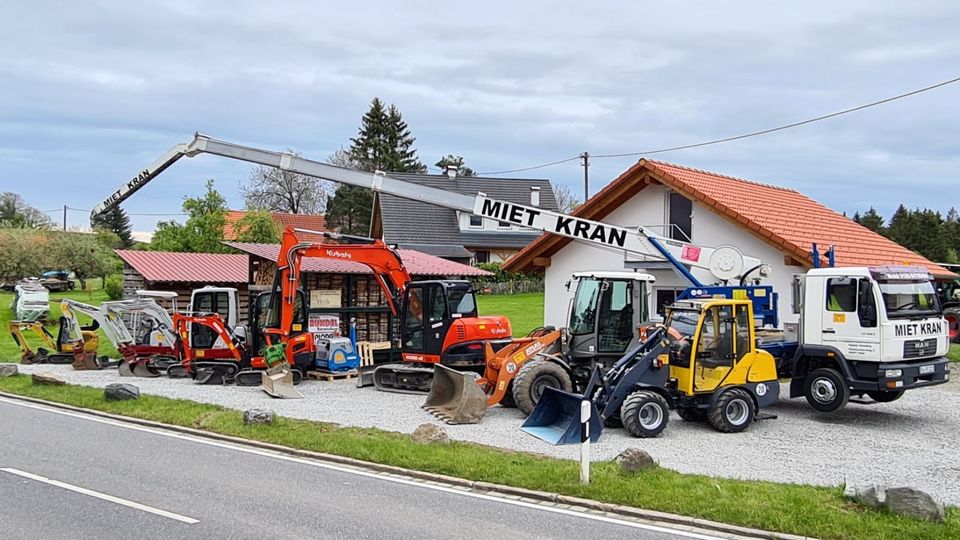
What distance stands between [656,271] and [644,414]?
979 cm

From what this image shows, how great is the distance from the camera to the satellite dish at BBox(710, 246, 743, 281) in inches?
641

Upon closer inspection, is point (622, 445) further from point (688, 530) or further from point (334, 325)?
point (334, 325)

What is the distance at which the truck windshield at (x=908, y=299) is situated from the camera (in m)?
13.8

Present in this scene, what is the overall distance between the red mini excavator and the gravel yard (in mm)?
1102

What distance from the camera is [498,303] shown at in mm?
37469

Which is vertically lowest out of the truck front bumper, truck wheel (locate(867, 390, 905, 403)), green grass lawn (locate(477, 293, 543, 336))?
truck wheel (locate(867, 390, 905, 403))

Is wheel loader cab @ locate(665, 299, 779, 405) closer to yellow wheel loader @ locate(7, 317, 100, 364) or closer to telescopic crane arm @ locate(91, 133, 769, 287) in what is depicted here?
telescopic crane arm @ locate(91, 133, 769, 287)

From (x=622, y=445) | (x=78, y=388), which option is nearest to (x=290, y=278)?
(x=78, y=388)

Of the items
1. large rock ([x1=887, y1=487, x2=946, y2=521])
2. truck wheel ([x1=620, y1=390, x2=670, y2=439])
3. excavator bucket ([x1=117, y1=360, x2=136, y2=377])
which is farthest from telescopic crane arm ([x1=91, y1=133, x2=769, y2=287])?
large rock ([x1=887, y1=487, x2=946, y2=521])

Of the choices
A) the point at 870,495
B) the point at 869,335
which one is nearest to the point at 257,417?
the point at 870,495

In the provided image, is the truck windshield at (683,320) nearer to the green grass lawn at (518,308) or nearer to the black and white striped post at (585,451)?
the black and white striped post at (585,451)

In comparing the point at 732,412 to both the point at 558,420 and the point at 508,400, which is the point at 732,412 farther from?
the point at 508,400

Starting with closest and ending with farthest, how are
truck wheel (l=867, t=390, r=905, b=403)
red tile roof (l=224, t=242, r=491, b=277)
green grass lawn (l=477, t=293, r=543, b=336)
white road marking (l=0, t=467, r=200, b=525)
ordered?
white road marking (l=0, t=467, r=200, b=525), truck wheel (l=867, t=390, r=905, b=403), red tile roof (l=224, t=242, r=491, b=277), green grass lawn (l=477, t=293, r=543, b=336)

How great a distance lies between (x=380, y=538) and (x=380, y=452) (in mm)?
3431
